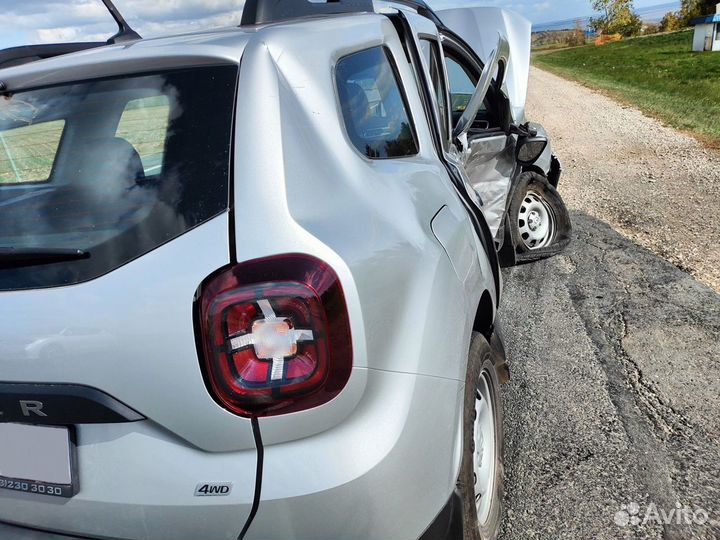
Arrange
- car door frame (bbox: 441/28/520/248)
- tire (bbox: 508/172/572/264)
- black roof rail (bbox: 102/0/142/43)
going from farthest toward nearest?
tire (bbox: 508/172/572/264), car door frame (bbox: 441/28/520/248), black roof rail (bbox: 102/0/142/43)

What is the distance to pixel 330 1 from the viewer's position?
282 cm

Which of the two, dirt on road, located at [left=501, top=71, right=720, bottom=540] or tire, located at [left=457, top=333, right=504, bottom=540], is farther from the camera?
dirt on road, located at [left=501, top=71, right=720, bottom=540]

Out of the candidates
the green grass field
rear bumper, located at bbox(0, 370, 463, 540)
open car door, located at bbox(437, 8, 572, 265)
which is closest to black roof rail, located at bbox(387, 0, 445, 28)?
open car door, located at bbox(437, 8, 572, 265)

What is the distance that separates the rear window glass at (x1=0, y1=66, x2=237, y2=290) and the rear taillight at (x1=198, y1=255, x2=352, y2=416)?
0.21 m

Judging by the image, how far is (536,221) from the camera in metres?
5.53

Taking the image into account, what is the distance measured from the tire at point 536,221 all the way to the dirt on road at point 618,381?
168 millimetres

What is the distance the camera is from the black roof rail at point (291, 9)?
2.43 m

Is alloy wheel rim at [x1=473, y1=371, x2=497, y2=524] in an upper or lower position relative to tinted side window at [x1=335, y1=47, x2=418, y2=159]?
lower

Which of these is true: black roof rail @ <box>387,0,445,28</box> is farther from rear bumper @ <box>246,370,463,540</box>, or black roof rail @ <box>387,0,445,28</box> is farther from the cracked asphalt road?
rear bumper @ <box>246,370,463,540</box>

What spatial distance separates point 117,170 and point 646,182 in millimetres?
7792

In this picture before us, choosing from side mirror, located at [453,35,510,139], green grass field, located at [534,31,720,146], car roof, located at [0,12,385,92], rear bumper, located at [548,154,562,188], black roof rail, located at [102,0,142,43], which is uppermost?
black roof rail, located at [102,0,142,43]

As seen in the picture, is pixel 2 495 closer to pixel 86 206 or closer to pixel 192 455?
pixel 192 455

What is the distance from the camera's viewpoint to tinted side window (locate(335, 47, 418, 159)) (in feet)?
6.93

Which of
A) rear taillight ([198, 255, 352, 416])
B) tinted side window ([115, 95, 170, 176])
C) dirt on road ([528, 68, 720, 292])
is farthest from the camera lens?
dirt on road ([528, 68, 720, 292])
